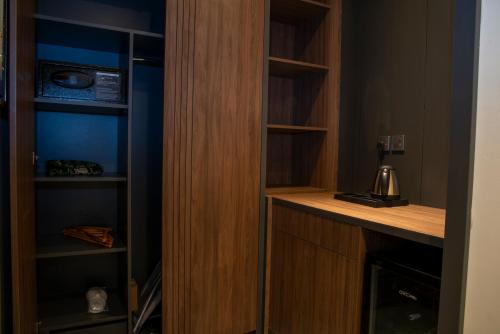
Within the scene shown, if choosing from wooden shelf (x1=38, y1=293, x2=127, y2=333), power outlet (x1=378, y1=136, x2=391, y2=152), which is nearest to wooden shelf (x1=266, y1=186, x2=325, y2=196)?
power outlet (x1=378, y1=136, x2=391, y2=152)

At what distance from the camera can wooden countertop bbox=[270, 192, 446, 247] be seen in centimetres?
112

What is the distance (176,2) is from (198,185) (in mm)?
943

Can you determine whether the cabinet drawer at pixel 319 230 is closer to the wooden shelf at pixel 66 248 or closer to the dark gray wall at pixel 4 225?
the wooden shelf at pixel 66 248

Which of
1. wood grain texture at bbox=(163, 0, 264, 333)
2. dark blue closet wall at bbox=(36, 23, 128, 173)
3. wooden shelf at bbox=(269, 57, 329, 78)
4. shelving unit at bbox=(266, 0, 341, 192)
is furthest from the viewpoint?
shelving unit at bbox=(266, 0, 341, 192)

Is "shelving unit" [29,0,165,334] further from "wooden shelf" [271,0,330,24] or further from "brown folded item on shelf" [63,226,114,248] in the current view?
"wooden shelf" [271,0,330,24]

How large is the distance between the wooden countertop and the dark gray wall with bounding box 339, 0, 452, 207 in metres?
0.29

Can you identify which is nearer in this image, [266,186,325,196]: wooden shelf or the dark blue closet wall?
the dark blue closet wall

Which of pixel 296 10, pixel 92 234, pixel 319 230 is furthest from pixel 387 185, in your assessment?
pixel 92 234

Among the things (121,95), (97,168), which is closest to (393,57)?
(121,95)

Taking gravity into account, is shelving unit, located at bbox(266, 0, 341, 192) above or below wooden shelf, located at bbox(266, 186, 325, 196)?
above

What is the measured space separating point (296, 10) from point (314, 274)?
1655mm

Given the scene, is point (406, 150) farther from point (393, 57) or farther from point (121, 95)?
point (121, 95)

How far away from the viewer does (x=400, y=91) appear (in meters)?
1.94

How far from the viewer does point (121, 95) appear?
1.73 metres
